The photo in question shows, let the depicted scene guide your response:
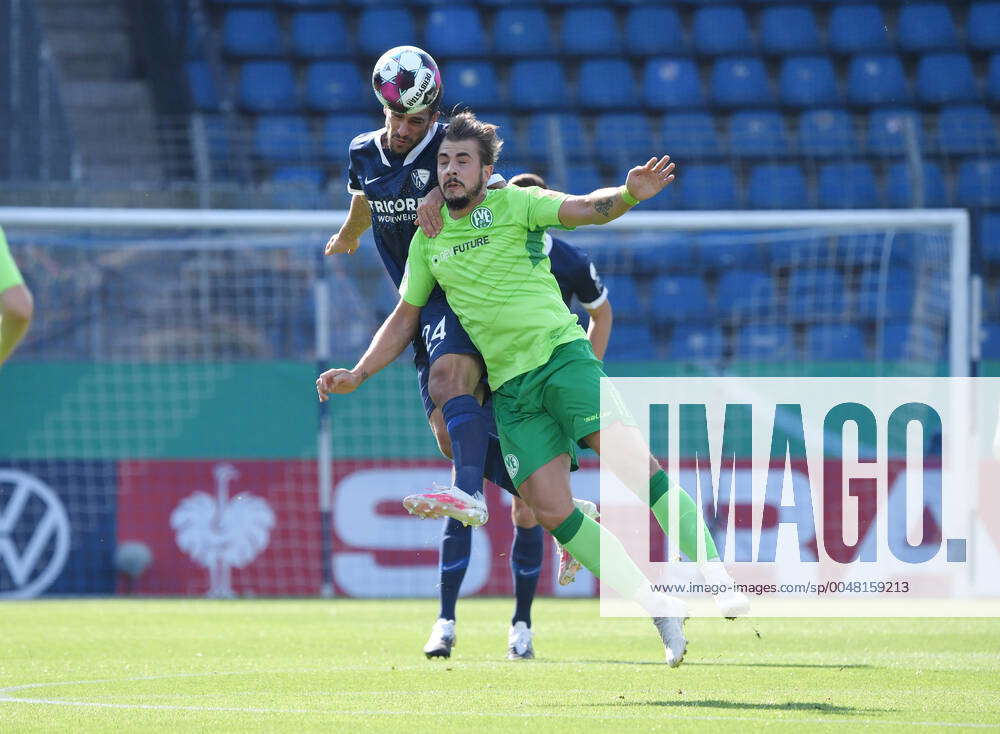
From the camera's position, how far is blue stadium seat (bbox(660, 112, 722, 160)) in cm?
1608

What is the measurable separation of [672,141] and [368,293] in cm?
424

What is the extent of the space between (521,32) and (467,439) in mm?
12442

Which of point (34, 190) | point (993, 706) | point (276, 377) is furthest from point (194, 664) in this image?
point (34, 190)

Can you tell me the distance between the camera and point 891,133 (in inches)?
631

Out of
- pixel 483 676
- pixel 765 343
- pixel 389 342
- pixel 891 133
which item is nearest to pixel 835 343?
pixel 765 343

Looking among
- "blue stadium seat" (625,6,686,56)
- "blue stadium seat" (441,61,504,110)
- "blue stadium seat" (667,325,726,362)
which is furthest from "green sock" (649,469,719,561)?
"blue stadium seat" (625,6,686,56)

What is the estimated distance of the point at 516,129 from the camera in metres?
17.0

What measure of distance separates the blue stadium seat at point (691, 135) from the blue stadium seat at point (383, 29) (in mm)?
3251

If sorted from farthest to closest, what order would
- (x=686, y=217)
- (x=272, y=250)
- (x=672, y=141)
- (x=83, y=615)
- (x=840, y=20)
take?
(x=840, y=20), (x=672, y=141), (x=272, y=250), (x=686, y=217), (x=83, y=615)

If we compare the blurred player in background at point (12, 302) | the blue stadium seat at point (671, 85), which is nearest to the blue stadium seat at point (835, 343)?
the blue stadium seat at point (671, 85)

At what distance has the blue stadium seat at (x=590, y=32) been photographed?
18.0 m

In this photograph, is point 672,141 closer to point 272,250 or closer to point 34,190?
point 272,250

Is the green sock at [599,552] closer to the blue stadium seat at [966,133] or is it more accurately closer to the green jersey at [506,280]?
the green jersey at [506,280]

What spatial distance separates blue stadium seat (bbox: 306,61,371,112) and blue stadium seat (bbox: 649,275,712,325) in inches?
175
